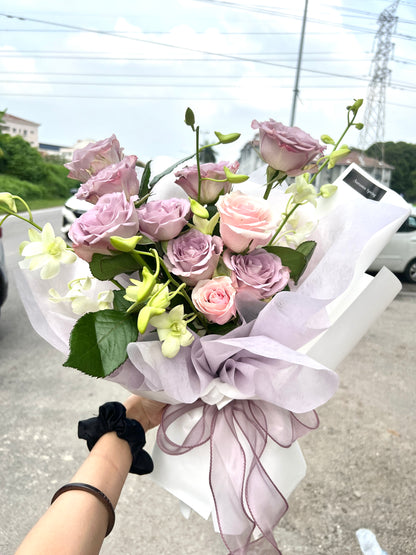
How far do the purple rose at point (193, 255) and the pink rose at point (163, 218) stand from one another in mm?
26

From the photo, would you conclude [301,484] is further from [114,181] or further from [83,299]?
[114,181]

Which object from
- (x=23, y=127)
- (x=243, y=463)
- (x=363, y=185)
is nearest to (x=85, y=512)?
(x=243, y=463)

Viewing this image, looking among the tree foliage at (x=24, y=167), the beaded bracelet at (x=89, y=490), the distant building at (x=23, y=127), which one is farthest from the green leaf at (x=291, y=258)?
the distant building at (x=23, y=127)

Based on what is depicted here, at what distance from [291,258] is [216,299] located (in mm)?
212

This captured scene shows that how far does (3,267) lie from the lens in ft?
16.6

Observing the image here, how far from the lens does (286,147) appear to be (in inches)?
44.2

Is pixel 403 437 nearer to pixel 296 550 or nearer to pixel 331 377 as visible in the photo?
pixel 296 550

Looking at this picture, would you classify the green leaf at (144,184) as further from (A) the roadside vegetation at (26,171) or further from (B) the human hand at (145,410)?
(A) the roadside vegetation at (26,171)

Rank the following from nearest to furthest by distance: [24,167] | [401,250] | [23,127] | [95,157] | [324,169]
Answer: [95,157] → [324,169] → [401,250] → [24,167] → [23,127]

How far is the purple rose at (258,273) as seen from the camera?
1.06 m

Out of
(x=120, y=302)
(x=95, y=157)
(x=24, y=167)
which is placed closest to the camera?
(x=120, y=302)

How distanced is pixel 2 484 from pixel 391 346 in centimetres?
411

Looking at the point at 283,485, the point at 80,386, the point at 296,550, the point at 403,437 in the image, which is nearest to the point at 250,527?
the point at 283,485

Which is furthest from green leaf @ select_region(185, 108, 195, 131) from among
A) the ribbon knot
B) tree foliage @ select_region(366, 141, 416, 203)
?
tree foliage @ select_region(366, 141, 416, 203)
